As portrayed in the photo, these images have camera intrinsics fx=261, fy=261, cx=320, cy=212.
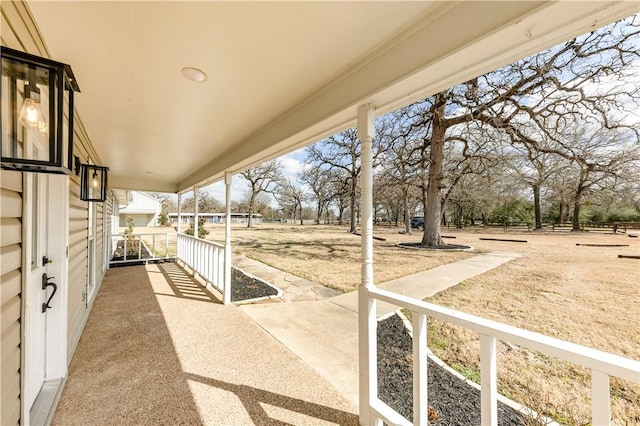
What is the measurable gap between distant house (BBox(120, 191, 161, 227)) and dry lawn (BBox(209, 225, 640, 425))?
20.8m

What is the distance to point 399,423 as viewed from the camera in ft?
5.18

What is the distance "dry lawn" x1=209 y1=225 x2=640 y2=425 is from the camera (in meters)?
2.20

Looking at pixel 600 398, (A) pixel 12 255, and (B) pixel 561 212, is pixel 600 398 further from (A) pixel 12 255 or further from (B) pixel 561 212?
(B) pixel 561 212

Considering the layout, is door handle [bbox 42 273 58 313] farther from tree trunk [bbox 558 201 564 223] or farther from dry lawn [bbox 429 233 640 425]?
tree trunk [bbox 558 201 564 223]

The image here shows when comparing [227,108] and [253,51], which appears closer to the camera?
[253,51]

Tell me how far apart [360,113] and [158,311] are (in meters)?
4.01

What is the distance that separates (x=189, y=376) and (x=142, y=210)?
85.8 ft

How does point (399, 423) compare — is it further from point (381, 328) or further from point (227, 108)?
point (227, 108)

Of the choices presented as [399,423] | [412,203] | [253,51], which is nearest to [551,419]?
[399,423]

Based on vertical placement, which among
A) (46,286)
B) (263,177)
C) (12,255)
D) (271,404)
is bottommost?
(271,404)

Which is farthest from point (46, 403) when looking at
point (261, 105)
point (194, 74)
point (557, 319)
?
point (557, 319)

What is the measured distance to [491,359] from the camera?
1.20 m

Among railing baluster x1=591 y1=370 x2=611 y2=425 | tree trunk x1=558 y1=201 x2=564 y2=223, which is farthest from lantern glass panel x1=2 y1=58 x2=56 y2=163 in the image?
Result: tree trunk x1=558 y1=201 x2=564 y2=223

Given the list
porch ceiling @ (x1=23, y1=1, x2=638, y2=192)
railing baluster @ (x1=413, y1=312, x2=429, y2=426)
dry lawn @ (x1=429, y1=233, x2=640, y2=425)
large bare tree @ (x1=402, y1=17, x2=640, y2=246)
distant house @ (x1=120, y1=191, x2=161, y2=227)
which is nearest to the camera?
porch ceiling @ (x1=23, y1=1, x2=638, y2=192)
